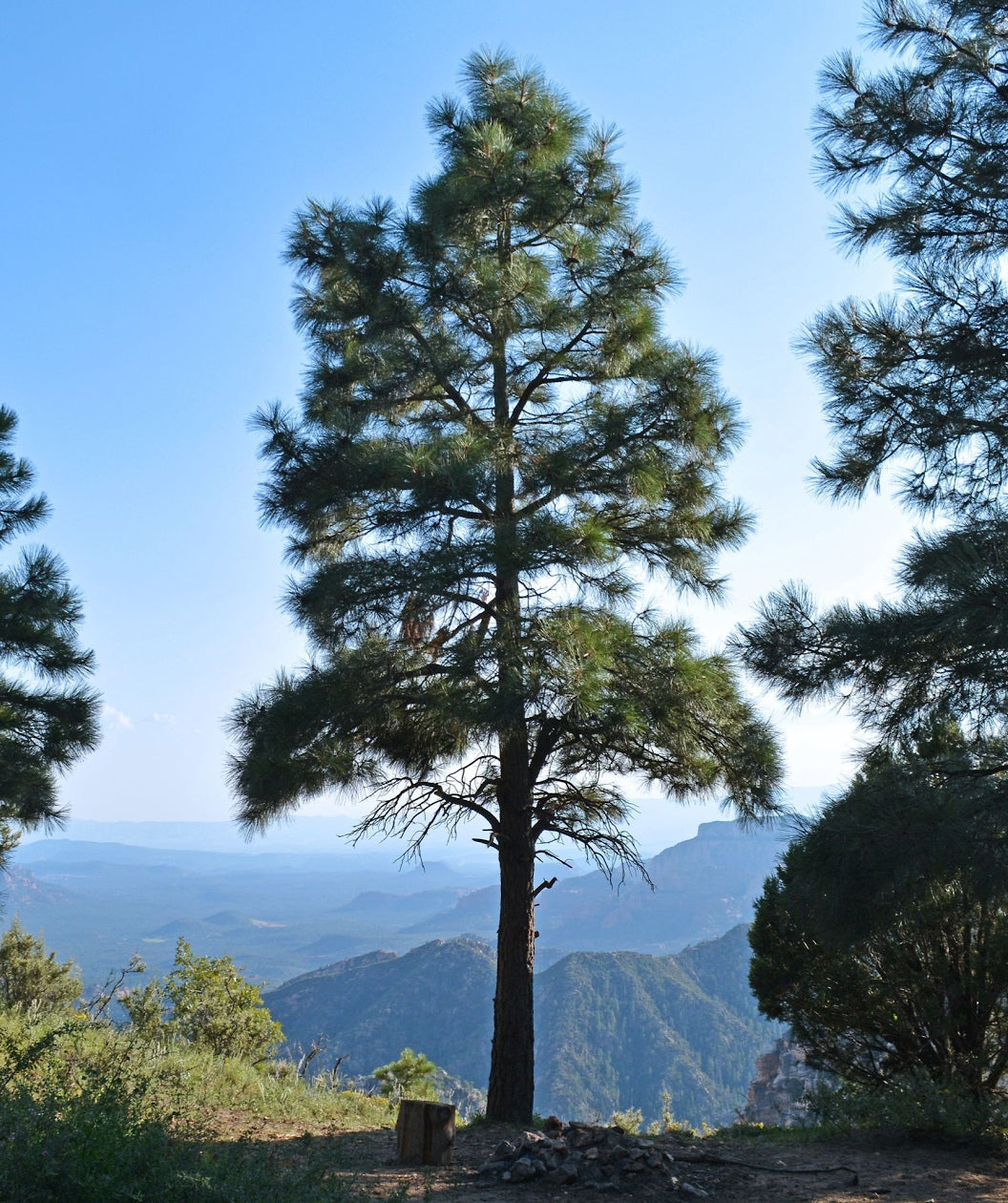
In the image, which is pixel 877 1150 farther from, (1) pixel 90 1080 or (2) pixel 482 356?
(2) pixel 482 356

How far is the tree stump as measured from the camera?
19.4 ft

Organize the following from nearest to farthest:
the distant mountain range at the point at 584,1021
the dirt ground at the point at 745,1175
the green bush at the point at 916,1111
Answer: the dirt ground at the point at 745,1175
the green bush at the point at 916,1111
the distant mountain range at the point at 584,1021

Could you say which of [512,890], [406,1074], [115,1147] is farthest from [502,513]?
[406,1074]

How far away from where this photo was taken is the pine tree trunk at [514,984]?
285 inches

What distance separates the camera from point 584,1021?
6456 cm

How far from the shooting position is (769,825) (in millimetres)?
7250

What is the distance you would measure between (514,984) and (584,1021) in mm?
62843

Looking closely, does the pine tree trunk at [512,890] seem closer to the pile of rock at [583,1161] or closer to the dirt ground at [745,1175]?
the dirt ground at [745,1175]

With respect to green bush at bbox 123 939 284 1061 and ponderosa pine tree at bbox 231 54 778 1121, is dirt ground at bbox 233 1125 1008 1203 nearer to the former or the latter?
ponderosa pine tree at bbox 231 54 778 1121

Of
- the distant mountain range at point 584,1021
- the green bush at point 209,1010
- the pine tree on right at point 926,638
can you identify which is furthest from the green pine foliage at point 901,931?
the distant mountain range at point 584,1021

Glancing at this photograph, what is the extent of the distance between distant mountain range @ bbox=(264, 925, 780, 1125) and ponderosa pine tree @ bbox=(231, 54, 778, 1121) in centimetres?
5434

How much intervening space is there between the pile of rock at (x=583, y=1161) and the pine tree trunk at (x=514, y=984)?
118 cm

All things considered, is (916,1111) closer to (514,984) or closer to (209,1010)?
(514,984)

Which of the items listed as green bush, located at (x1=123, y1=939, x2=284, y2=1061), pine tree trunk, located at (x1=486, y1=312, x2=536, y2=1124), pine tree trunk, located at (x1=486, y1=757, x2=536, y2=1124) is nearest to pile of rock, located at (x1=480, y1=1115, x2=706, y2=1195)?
pine tree trunk, located at (x1=486, y1=312, x2=536, y2=1124)
